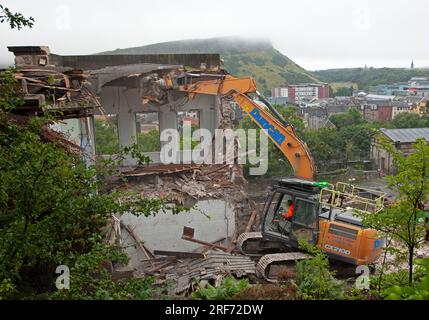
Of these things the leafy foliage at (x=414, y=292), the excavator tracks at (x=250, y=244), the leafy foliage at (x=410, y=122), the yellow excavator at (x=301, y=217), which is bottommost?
the leafy foliage at (x=410, y=122)

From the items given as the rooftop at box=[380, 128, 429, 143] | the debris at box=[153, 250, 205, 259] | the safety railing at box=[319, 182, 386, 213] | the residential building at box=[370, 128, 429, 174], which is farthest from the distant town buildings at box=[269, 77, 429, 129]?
the debris at box=[153, 250, 205, 259]

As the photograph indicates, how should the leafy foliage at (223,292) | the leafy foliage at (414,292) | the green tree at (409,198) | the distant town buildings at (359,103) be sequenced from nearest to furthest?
1. the leafy foliage at (414,292)
2. the green tree at (409,198)
3. the leafy foliage at (223,292)
4. the distant town buildings at (359,103)

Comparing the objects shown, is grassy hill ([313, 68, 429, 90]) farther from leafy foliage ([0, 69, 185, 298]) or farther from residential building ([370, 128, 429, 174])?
leafy foliage ([0, 69, 185, 298])

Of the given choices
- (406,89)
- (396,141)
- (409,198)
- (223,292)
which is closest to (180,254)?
(223,292)

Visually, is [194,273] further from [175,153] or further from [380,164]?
[380,164]

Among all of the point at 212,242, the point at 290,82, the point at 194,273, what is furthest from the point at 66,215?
the point at 290,82

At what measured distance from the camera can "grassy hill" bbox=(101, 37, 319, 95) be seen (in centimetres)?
11406

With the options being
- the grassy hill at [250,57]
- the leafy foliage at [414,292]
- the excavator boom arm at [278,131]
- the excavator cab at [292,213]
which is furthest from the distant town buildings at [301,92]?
the leafy foliage at [414,292]

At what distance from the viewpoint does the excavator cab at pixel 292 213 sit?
8844 millimetres

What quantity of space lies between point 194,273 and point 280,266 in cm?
196

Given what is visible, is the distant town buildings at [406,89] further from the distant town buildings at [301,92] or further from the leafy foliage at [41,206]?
the leafy foliage at [41,206]

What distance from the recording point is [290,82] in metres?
134

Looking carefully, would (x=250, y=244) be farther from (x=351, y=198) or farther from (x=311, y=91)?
(x=311, y=91)

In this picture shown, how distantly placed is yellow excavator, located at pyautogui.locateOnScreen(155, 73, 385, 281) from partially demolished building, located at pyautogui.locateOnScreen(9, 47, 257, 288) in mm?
1778
